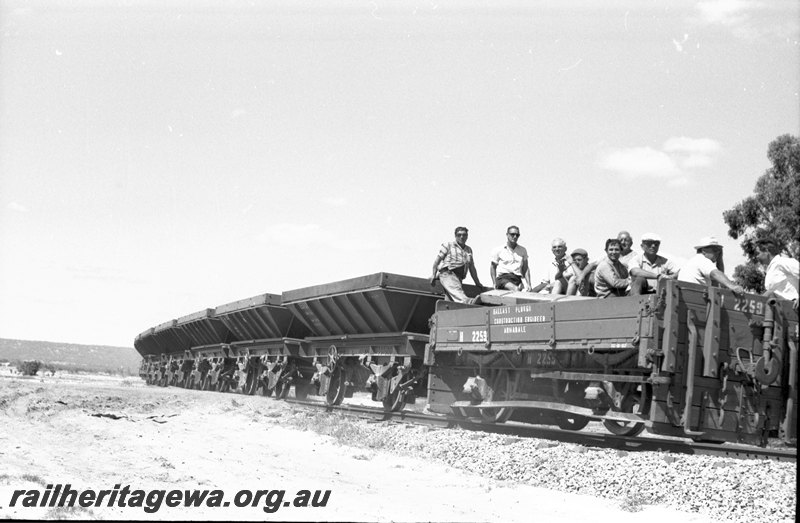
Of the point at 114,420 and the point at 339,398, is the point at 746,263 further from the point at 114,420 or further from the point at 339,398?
the point at 114,420

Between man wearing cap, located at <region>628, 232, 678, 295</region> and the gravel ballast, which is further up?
man wearing cap, located at <region>628, 232, 678, 295</region>

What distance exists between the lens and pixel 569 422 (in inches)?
460

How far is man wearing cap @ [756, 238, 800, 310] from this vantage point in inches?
328

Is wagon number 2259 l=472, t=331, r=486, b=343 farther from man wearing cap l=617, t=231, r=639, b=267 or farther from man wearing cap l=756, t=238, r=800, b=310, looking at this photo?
man wearing cap l=756, t=238, r=800, b=310

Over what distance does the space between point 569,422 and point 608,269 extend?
2731 mm

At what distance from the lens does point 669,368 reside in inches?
335

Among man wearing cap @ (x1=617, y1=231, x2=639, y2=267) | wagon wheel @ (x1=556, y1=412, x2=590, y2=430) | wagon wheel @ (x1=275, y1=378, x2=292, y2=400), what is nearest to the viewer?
man wearing cap @ (x1=617, y1=231, x2=639, y2=267)

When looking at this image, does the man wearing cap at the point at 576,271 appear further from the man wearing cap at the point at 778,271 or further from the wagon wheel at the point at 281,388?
the wagon wheel at the point at 281,388

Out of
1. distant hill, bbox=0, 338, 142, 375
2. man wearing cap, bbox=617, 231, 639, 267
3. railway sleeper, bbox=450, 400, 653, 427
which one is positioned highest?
man wearing cap, bbox=617, 231, 639, 267

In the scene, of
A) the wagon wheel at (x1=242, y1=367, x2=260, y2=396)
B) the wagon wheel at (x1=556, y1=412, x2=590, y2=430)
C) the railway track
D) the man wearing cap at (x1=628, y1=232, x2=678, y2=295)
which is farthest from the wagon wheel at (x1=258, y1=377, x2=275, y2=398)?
the man wearing cap at (x1=628, y1=232, x2=678, y2=295)

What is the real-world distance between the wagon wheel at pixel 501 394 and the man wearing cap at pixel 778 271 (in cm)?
386

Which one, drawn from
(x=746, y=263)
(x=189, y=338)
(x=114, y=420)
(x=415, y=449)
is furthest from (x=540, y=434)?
(x=189, y=338)

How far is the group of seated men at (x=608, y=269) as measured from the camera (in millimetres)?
8781

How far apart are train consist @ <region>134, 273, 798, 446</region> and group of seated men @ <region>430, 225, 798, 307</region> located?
40 cm
